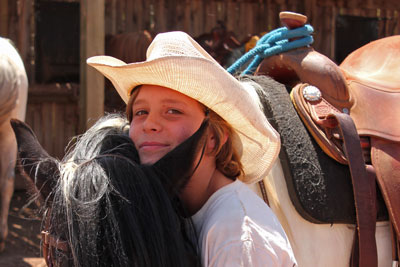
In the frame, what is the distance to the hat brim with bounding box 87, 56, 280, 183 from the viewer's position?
1055mm

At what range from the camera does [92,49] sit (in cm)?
356

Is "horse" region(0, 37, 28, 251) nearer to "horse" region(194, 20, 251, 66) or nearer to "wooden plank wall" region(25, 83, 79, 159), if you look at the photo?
"wooden plank wall" region(25, 83, 79, 159)

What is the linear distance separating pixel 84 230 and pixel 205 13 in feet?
19.6

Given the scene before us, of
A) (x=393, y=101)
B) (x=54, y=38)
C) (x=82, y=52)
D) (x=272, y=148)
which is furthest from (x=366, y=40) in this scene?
(x=272, y=148)

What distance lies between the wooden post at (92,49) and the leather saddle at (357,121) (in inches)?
73.3

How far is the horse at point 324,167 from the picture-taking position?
1602 millimetres

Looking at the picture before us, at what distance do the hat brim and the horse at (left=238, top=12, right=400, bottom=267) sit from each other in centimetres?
34

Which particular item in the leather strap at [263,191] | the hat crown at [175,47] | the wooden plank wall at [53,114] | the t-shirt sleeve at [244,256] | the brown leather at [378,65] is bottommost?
the wooden plank wall at [53,114]

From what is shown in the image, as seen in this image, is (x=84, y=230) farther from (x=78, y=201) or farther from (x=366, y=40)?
(x=366, y=40)

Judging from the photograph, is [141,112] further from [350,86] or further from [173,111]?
[350,86]

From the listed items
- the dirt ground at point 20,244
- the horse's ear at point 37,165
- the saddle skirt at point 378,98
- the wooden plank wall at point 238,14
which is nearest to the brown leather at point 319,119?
the saddle skirt at point 378,98

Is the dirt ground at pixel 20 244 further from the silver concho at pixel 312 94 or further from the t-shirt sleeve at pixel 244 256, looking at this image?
the t-shirt sleeve at pixel 244 256

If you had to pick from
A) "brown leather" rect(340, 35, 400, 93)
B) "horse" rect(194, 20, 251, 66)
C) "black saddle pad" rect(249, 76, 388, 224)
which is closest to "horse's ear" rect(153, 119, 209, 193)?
"black saddle pad" rect(249, 76, 388, 224)

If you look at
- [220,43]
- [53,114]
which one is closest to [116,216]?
[220,43]
